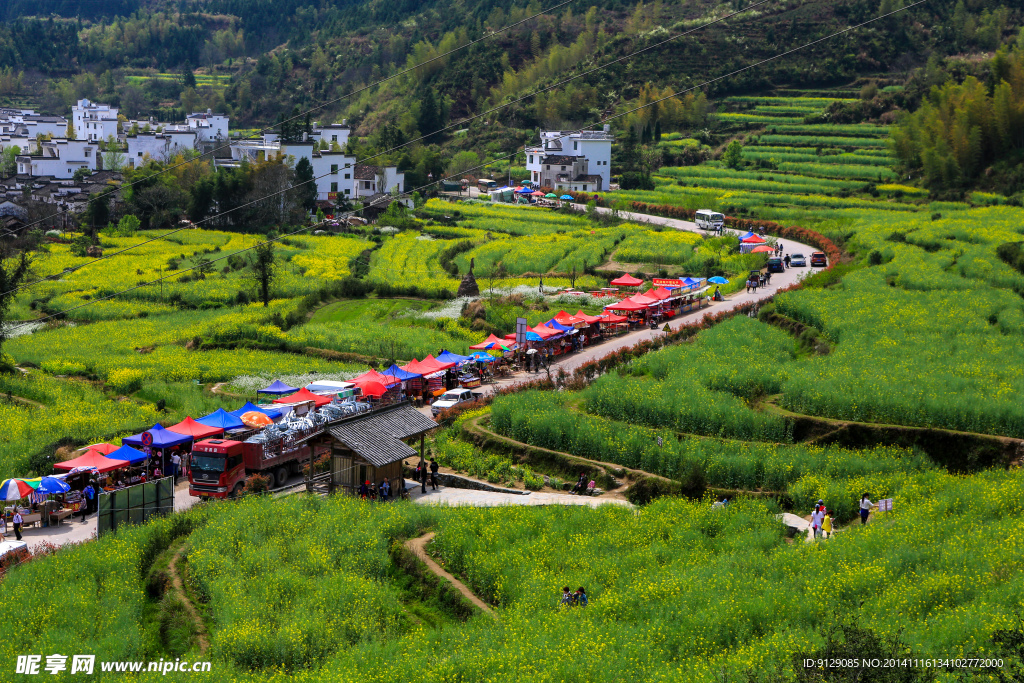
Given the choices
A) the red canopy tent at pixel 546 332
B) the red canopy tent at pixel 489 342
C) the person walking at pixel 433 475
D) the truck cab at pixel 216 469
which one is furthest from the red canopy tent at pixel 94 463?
the red canopy tent at pixel 546 332

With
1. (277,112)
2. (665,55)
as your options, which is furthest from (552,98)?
(277,112)

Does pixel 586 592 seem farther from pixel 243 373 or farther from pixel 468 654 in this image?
pixel 243 373

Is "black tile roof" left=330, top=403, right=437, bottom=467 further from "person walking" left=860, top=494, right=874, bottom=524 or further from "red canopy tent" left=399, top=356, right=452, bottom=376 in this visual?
"person walking" left=860, top=494, right=874, bottom=524

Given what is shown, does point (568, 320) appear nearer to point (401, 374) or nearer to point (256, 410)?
point (401, 374)

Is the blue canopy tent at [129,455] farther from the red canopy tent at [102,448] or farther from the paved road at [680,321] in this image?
the paved road at [680,321]

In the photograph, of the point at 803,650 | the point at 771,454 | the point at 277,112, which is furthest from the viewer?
the point at 277,112
